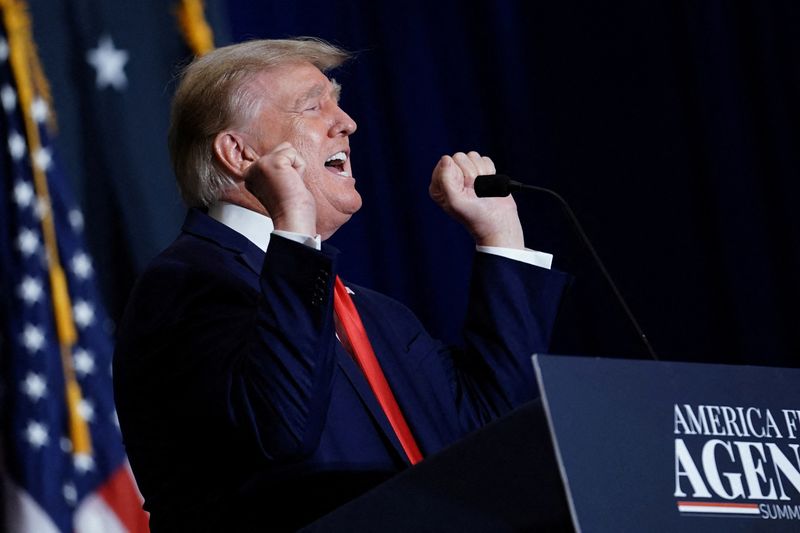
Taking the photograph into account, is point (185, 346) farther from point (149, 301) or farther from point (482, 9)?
point (482, 9)

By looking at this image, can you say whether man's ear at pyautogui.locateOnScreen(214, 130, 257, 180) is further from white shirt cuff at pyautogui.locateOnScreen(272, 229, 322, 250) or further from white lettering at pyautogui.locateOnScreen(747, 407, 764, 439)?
white lettering at pyautogui.locateOnScreen(747, 407, 764, 439)

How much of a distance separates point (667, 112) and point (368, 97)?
0.92 meters

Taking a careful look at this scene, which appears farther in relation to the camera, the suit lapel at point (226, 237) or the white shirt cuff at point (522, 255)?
the white shirt cuff at point (522, 255)

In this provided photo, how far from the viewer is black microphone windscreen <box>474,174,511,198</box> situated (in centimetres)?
195

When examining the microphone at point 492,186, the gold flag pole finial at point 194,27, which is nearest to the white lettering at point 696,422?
the microphone at point 492,186

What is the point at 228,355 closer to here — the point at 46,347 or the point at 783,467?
the point at 783,467

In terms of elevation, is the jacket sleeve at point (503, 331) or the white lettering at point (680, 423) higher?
the white lettering at point (680, 423)

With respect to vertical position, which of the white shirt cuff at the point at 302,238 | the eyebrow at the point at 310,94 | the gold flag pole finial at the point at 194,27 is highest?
the gold flag pole finial at the point at 194,27

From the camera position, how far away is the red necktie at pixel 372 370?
1775mm

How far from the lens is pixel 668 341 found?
336 centimetres

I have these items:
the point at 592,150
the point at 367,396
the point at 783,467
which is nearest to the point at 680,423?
the point at 783,467

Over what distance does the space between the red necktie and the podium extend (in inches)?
23.8

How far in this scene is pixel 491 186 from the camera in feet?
6.45

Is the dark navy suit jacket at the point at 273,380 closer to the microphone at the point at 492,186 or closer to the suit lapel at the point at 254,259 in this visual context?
the suit lapel at the point at 254,259
